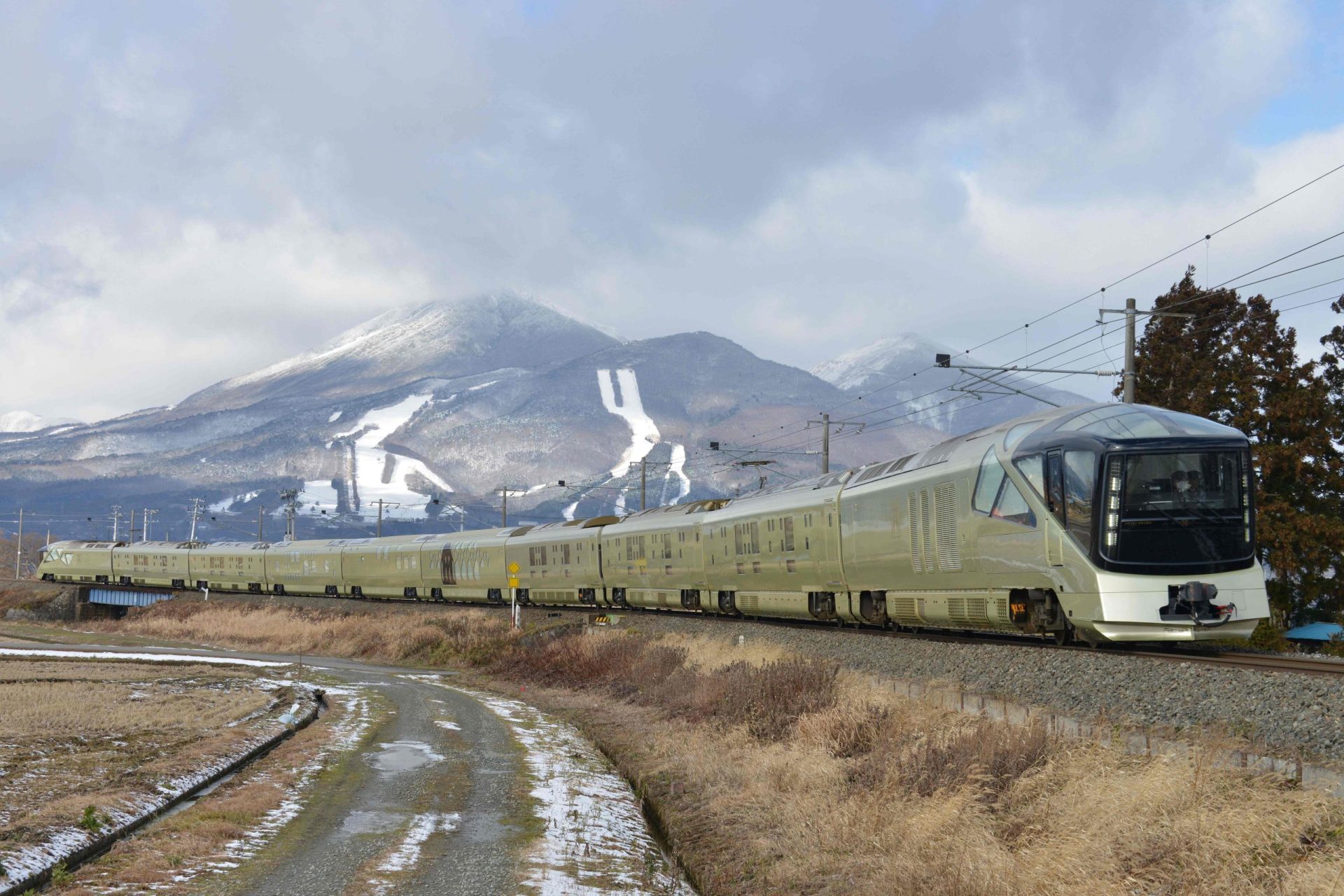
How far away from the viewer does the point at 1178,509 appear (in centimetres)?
1997

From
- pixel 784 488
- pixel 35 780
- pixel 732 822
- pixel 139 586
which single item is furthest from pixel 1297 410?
pixel 139 586

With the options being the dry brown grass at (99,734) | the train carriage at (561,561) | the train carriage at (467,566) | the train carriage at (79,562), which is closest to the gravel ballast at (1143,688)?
the dry brown grass at (99,734)

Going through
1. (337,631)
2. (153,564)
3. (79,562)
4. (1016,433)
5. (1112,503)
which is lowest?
(337,631)

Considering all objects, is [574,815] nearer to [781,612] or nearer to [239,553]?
[781,612]

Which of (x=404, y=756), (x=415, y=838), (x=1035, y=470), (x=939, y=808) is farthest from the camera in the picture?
(x=404, y=756)

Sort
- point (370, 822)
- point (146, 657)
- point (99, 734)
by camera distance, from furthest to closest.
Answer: point (146, 657)
point (99, 734)
point (370, 822)

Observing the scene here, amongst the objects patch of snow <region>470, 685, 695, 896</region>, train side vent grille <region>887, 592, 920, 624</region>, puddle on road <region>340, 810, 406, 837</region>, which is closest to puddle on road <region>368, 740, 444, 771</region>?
patch of snow <region>470, 685, 695, 896</region>

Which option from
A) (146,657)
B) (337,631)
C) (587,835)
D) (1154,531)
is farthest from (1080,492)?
(337,631)

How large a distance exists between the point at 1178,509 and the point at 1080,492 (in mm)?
1520

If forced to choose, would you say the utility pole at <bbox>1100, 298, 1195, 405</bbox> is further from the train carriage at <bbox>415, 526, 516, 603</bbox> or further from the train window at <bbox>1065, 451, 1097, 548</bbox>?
the train carriage at <bbox>415, 526, 516, 603</bbox>

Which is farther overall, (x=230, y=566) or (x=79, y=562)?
(x=79, y=562)

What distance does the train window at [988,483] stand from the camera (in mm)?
23000

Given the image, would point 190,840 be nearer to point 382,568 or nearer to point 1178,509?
point 1178,509

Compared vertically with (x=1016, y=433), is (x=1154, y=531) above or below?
below
